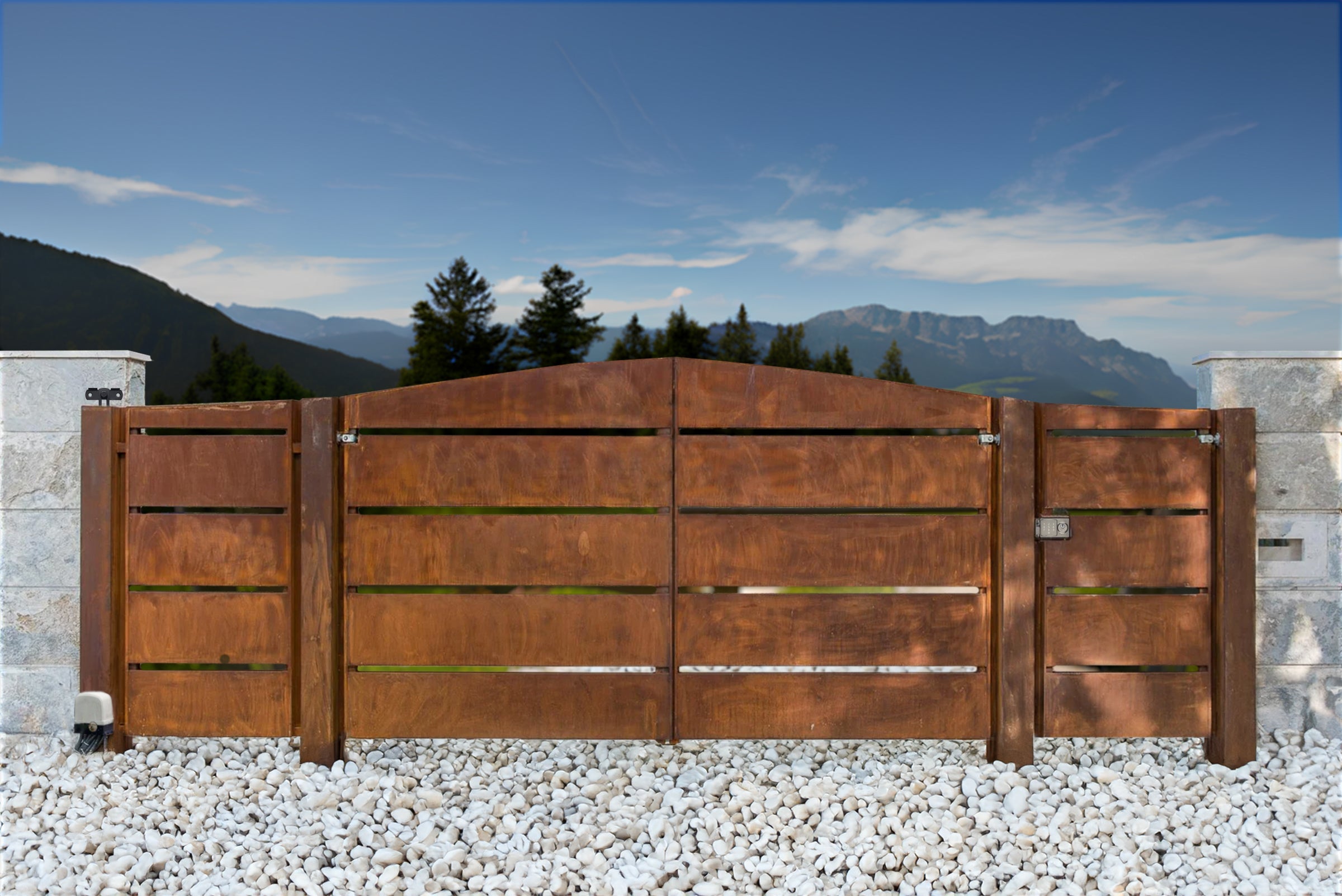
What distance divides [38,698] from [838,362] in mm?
35520

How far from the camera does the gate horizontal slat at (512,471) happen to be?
11.0 ft

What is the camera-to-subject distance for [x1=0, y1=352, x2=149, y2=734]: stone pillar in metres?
3.60

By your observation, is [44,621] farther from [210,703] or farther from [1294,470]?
[1294,470]

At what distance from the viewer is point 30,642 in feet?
11.8

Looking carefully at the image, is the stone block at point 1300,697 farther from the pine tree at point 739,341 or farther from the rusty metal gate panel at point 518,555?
the pine tree at point 739,341

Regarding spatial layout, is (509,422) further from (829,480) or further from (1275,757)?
(1275,757)

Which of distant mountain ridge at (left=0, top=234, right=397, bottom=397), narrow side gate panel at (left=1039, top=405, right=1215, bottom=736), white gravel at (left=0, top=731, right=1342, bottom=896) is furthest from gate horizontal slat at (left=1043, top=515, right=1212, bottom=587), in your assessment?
distant mountain ridge at (left=0, top=234, right=397, bottom=397)

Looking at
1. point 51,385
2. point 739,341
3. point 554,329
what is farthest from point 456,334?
point 51,385

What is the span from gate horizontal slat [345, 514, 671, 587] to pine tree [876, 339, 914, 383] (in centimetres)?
3423

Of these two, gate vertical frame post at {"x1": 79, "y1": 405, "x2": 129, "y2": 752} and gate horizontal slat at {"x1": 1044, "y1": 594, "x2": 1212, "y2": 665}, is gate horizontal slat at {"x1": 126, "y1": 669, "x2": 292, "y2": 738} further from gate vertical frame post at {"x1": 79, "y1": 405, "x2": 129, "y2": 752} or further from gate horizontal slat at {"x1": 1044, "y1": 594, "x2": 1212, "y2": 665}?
gate horizontal slat at {"x1": 1044, "y1": 594, "x2": 1212, "y2": 665}

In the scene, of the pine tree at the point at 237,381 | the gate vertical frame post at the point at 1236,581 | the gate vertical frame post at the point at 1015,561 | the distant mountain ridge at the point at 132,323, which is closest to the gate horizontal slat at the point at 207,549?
the gate vertical frame post at the point at 1015,561

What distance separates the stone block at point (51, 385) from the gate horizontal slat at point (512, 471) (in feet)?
4.51

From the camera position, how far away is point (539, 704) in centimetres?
336

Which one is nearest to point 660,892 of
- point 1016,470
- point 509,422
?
point 509,422
